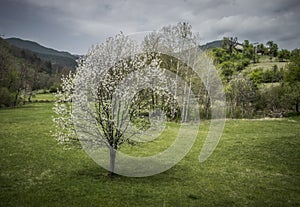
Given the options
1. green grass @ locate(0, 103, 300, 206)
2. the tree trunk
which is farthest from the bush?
the tree trunk

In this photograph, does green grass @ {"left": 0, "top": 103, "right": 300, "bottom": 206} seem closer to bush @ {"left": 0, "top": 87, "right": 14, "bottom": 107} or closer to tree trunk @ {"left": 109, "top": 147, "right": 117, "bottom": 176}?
tree trunk @ {"left": 109, "top": 147, "right": 117, "bottom": 176}

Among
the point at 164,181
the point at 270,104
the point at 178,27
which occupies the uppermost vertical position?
the point at 178,27

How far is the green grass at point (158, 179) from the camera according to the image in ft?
34.9

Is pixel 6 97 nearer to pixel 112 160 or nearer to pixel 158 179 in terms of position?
pixel 112 160

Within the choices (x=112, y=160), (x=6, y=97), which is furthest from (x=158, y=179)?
(x=6, y=97)

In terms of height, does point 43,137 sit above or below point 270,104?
below

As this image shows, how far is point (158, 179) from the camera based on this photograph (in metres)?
13.8

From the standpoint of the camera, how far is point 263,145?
22.0 m

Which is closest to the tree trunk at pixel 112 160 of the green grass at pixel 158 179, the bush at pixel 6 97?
the green grass at pixel 158 179

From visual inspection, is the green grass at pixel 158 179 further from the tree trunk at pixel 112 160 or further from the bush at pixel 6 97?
the bush at pixel 6 97

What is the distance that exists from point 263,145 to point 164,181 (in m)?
12.9

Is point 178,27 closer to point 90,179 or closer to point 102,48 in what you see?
point 102,48

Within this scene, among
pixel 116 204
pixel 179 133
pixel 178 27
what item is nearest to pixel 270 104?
pixel 178 27

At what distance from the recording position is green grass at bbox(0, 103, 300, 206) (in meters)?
10.6
